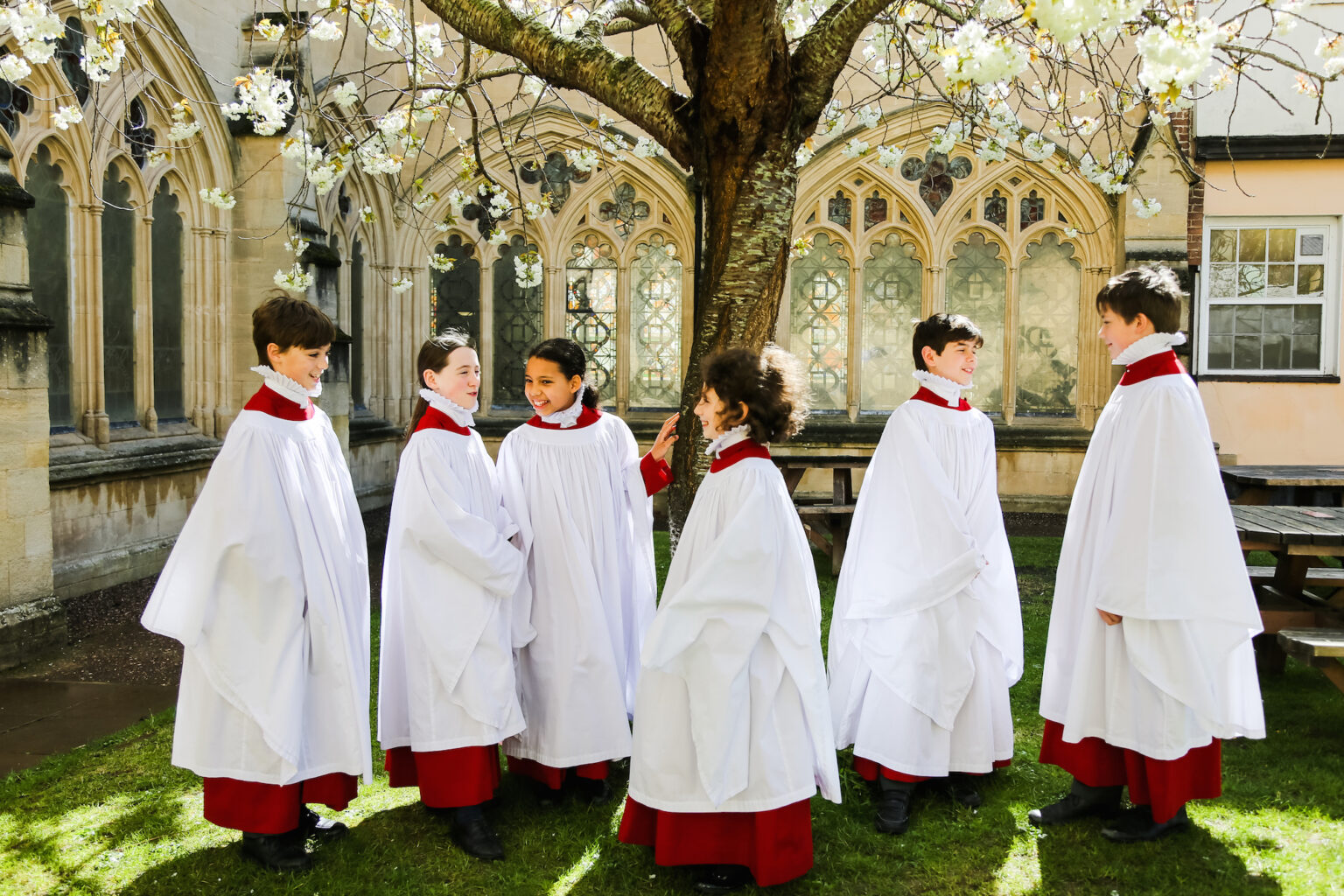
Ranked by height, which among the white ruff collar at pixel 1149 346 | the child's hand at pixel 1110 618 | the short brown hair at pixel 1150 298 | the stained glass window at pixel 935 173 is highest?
the stained glass window at pixel 935 173

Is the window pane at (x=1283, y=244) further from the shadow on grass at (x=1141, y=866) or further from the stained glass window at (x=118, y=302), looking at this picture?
the stained glass window at (x=118, y=302)

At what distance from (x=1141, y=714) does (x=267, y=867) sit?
276cm

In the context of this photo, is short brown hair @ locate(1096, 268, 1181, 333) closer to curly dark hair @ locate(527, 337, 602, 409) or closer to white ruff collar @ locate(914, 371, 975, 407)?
white ruff collar @ locate(914, 371, 975, 407)

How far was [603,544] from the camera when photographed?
380cm

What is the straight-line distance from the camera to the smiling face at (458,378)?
3.57m

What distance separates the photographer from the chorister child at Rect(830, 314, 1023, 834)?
11.6ft

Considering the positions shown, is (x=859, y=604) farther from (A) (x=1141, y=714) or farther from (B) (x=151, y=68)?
(B) (x=151, y=68)

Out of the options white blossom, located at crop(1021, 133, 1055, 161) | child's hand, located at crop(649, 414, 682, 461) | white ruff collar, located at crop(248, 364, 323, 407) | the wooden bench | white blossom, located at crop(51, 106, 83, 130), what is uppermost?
white blossom, located at crop(1021, 133, 1055, 161)

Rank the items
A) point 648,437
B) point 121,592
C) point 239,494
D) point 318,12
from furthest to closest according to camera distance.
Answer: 1. point 648,437
2. point 318,12
3. point 121,592
4. point 239,494

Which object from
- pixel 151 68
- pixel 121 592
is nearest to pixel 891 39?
pixel 151 68

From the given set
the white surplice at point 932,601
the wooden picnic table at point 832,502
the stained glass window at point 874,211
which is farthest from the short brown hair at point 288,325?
the stained glass window at point 874,211

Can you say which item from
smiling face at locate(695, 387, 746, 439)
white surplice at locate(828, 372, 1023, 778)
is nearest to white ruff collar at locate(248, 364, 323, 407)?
smiling face at locate(695, 387, 746, 439)

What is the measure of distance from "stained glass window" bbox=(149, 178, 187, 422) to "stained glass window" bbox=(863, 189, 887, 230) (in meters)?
6.54

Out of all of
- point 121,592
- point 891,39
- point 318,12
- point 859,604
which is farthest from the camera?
point 318,12
